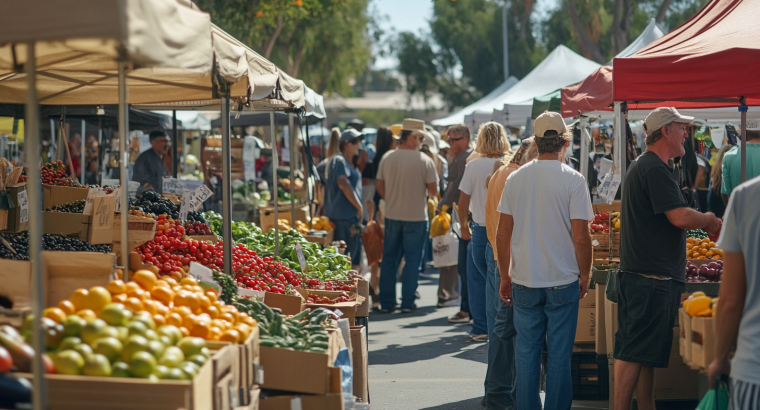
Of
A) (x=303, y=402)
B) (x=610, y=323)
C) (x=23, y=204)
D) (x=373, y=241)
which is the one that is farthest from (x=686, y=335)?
(x=373, y=241)

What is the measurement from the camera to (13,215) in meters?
5.47

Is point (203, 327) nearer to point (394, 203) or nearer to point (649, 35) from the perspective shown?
point (394, 203)

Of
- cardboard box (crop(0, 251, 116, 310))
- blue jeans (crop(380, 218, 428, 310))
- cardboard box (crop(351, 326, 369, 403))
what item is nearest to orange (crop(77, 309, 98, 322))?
cardboard box (crop(0, 251, 116, 310))

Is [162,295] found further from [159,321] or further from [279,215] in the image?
[279,215]

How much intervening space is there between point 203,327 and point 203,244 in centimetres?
260

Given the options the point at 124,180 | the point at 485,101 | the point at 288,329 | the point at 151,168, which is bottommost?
the point at 288,329

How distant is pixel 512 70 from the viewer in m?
46.6

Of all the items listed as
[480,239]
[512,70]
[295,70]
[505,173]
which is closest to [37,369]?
[505,173]

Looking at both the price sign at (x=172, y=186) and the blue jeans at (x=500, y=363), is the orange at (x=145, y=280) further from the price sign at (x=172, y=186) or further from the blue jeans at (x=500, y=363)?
the price sign at (x=172, y=186)

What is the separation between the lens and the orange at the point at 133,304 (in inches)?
124

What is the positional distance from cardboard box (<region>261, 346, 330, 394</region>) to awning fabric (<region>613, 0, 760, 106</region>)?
9.31 ft

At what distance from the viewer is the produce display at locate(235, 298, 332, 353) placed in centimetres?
375

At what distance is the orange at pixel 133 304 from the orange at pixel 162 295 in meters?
0.33

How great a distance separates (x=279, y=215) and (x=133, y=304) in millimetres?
8078
